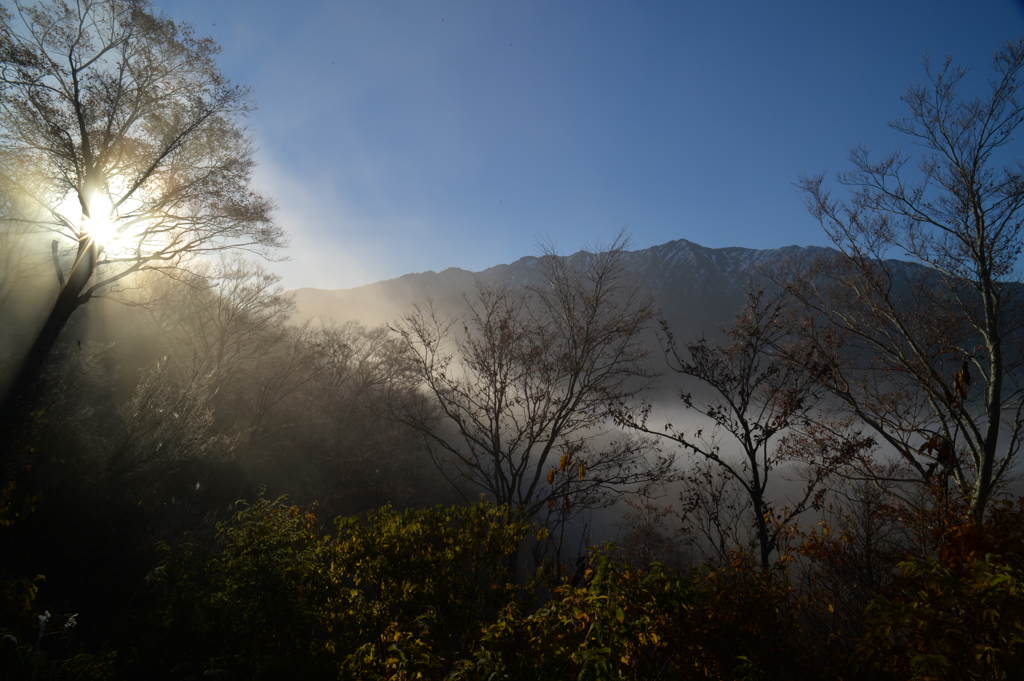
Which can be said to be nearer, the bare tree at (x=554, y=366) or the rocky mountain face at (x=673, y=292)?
the bare tree at (x=554, y=366)

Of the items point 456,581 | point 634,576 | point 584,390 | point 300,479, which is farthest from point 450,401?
point 300,479

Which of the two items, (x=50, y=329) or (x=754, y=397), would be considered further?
(x=754, y=397)

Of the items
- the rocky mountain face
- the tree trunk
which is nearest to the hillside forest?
the tree trunk

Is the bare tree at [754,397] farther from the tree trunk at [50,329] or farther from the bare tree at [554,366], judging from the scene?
the tree trunk at [50,329]

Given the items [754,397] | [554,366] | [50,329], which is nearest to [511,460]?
[554,366]

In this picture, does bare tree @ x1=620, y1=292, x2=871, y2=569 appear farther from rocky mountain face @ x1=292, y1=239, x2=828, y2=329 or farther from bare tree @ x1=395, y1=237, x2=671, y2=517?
rocky mountain face @ x1=292, y1=239, x2=828, y2=329

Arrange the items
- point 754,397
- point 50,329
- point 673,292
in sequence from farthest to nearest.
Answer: point 673,292 → point 754,397 → point 50,329

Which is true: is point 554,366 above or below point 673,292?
below

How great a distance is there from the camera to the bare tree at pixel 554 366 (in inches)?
369

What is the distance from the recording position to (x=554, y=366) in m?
9.48

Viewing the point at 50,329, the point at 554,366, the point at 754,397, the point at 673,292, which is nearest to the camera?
the point at 50,329

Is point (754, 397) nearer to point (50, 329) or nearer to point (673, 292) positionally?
point (50, 329)

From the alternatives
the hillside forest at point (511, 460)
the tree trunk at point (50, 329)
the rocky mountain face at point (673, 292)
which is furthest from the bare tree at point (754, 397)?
the tree trunk at point (50, 329)

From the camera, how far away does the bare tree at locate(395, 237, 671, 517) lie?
9375 millimetres
